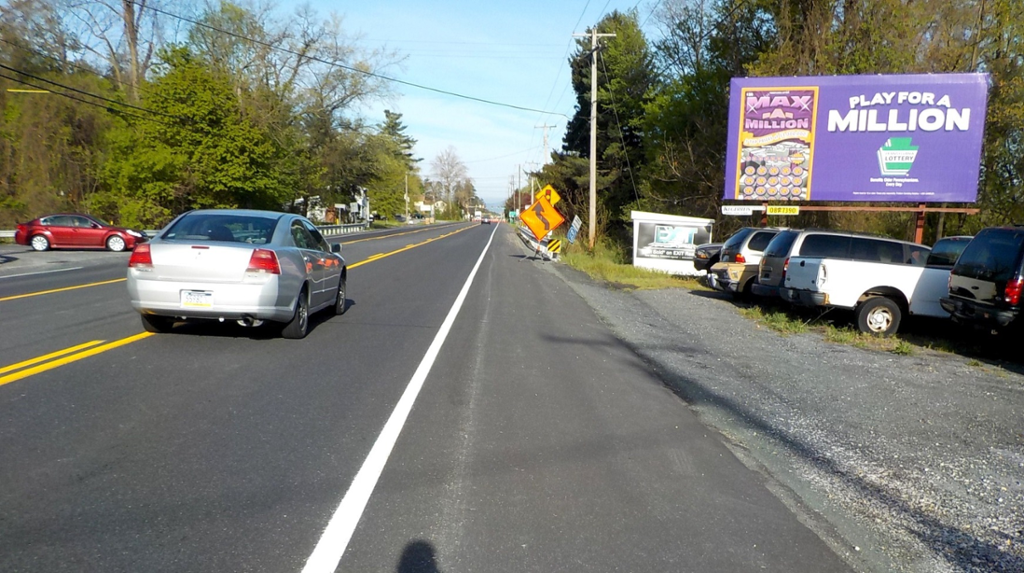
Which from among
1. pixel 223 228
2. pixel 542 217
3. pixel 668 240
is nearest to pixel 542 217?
pixel 542 217

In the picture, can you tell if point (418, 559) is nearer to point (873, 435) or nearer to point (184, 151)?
point (873, 435)

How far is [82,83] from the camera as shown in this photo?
40062mm

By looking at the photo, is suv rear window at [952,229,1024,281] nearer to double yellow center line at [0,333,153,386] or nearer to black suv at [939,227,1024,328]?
black suv at [939,227,1024,328]

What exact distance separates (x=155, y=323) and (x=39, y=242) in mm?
22095

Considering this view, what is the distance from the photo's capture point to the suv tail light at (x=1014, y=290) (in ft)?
30.2

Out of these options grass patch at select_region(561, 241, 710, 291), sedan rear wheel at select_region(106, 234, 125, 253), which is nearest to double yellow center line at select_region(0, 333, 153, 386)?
grass patch at select_region(561, 241, 710, 291)

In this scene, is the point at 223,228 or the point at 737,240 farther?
the point at 737,240

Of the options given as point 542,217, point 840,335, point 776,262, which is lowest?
point 840,335

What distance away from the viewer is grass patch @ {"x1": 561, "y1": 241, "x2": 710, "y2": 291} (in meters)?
20.4

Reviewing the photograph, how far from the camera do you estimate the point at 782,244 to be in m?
13.6

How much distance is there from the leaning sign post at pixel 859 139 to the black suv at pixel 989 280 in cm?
986

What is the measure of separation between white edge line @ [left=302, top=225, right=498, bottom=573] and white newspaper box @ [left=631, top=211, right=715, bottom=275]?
17.8m

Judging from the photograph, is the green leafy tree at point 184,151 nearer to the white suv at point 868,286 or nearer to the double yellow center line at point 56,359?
the double yellow center line at point 56,359

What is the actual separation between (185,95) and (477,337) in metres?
37.2
